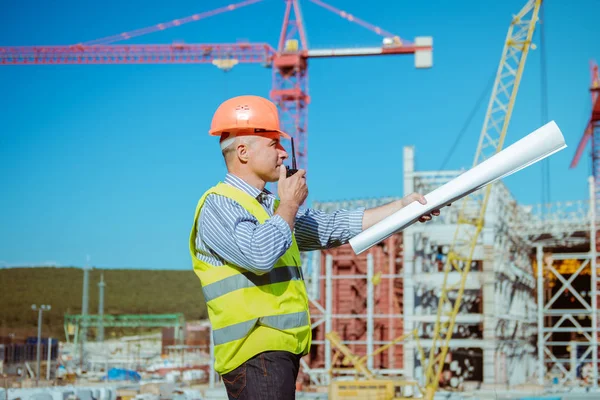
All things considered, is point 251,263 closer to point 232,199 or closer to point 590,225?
point 232,199

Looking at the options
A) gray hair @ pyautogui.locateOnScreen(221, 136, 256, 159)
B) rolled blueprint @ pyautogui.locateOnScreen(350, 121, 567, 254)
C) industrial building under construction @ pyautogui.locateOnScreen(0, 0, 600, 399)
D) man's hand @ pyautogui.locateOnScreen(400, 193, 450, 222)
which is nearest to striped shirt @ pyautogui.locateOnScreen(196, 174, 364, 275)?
gray hair @ pyautogui.locateOnScreen(221, 136, 256, 159)

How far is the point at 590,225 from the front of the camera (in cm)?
4028

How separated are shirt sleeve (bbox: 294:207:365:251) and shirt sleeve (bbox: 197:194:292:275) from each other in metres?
0.52

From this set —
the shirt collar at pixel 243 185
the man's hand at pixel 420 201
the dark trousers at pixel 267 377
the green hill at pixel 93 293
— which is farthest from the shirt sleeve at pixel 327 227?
the green hill at pixel 93 293

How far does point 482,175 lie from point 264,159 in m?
0.81

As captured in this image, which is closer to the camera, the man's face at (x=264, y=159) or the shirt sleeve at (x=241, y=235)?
the shirt sleeve at (x=241, y=235)

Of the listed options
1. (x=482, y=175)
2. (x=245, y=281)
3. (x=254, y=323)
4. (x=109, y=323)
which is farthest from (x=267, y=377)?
(x=109, y=323)

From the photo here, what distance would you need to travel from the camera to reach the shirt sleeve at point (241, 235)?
2877 millimetres

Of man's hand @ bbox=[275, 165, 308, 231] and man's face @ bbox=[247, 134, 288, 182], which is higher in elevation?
man's face @ bbox=[247, 134, 288, 182]

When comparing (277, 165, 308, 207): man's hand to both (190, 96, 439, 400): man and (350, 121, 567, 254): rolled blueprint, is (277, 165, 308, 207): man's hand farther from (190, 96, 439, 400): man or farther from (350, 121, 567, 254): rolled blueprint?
(350, 121, 567, 254): rolled blueprint

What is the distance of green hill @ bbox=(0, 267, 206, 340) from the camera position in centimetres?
11661

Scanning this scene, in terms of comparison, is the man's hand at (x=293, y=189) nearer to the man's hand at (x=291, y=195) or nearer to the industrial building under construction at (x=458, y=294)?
the man's hand at (x=291, y=195)

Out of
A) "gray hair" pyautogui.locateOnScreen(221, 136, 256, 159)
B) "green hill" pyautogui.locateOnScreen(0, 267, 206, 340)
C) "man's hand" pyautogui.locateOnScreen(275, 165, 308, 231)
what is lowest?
"man's hand" pyautogui.locateOnScreen(275, 165, 308, 231)

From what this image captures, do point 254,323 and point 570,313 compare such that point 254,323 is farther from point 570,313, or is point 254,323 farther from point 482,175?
point 570,313
